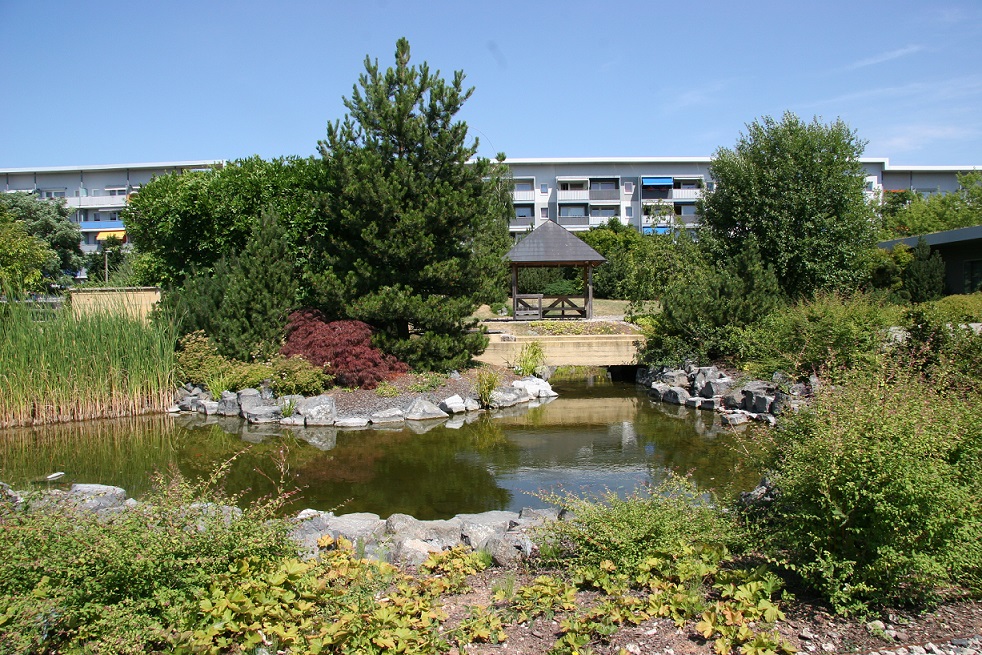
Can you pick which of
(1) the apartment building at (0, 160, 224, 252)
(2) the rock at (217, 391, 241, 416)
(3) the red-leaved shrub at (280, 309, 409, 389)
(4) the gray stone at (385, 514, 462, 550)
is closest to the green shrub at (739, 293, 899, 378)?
(4) the gray stone at (385, 514, 462, 550)

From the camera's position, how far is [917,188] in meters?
50.0

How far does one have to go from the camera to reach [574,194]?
158 ft

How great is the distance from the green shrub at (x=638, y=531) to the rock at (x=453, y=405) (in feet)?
28.7

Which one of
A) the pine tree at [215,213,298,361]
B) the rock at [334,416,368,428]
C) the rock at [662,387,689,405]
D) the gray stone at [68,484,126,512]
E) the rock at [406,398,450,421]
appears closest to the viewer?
the gray stone at [68,484,126,512]

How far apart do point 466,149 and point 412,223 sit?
2282 millimetres

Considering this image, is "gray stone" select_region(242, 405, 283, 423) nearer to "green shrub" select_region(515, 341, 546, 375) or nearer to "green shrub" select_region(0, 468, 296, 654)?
"green shrub" select_region(515, 341, 546, 375)

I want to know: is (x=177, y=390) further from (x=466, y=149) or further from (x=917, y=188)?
(x=917, y=188)

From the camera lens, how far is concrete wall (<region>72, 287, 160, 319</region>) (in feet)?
42.1

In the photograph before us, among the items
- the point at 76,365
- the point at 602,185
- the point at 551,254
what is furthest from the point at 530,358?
the point at 602,185

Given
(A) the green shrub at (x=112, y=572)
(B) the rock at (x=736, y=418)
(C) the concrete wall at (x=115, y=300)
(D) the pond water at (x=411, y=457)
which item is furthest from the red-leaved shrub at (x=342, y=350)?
(A) the green shrub at (x=112, y=572)

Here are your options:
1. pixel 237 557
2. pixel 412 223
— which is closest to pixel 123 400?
pixel 412 223

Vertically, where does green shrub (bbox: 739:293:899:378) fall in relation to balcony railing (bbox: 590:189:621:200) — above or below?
below

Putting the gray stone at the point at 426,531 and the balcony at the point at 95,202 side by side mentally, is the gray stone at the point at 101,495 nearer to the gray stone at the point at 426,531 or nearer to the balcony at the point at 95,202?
the gray stone at the point at 426,531

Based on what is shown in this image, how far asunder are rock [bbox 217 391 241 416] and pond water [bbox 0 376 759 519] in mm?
260
